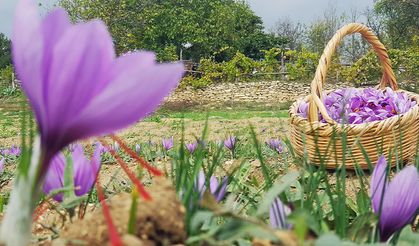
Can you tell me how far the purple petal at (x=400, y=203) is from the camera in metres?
0.49

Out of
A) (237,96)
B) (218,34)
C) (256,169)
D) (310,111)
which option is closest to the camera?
(310,111)

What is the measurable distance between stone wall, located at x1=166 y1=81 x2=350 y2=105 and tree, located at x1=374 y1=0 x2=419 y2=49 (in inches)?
391

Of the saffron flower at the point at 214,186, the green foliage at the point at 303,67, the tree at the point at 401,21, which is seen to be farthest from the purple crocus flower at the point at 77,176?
the tree at the point at 401,21

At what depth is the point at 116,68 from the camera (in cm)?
33

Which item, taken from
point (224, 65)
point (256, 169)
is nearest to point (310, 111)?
point (256, 169)

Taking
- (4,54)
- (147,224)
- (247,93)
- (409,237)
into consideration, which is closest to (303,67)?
(247,93)

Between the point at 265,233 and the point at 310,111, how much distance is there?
2882 millimetres

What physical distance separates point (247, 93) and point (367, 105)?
20.8m

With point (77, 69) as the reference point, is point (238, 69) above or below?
above

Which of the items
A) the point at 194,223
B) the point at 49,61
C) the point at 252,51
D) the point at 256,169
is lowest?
the point at 256,169

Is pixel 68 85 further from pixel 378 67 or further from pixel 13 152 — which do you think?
pixel 378 67

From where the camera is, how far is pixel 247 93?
2428 cm

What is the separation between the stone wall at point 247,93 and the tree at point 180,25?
8.08 meters

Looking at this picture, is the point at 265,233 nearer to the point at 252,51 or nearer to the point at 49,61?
the point at 49,61
